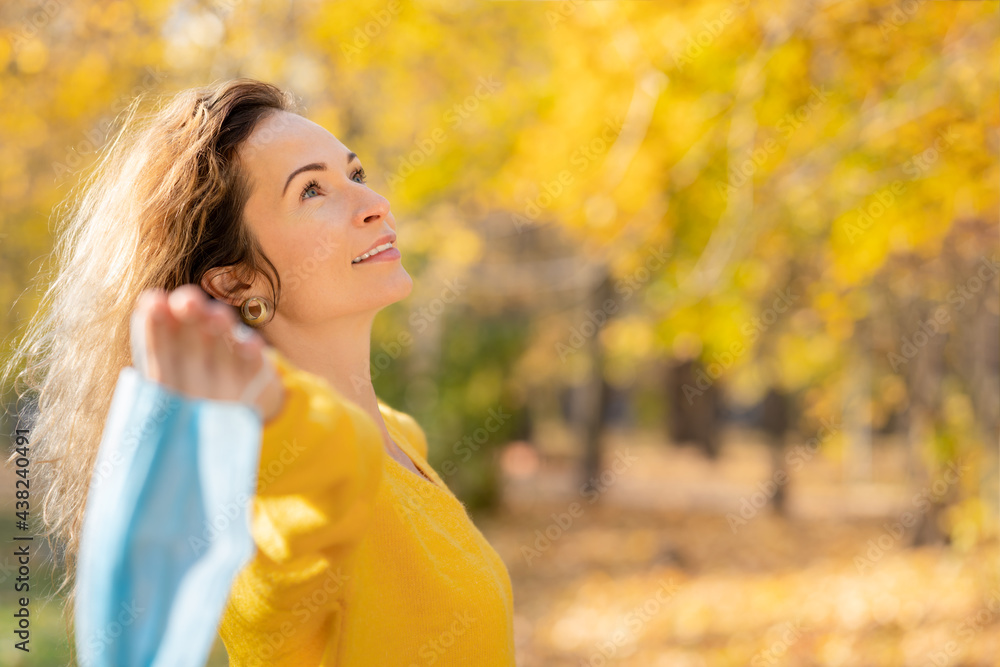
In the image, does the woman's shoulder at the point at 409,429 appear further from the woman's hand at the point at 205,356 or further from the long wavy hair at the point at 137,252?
the woman's hand at the point at 205,356

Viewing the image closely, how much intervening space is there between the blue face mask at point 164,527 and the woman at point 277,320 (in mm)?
109

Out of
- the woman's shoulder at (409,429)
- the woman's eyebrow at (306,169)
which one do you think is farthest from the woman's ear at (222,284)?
the woman's shoulder at (409,429)

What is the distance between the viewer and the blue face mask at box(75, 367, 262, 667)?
94 centimetres

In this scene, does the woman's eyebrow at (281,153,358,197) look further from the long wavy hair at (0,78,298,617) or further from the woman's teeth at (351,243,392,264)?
the woman's teeth at (351,243,392,264)

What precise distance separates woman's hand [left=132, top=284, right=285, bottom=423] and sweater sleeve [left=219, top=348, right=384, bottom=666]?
0.13ft

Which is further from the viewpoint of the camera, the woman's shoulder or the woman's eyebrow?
the woman's shoulder

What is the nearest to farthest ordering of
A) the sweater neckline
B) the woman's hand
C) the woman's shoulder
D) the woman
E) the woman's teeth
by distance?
1. the woman's hand
2. the woman
3. the woman's teeth
4. the sweater neckline
5. the woman's shoulder

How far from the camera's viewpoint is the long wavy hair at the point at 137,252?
1.37 meters

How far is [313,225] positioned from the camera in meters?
1.44

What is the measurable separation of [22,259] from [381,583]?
7.05m

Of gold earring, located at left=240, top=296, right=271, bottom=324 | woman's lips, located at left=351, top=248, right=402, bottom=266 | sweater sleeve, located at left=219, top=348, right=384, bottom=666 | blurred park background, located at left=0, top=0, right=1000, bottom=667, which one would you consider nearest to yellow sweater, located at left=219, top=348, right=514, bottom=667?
sweater sleeve, located at left=219, top=348, right=384, bottom=666

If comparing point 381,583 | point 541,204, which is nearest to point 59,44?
point 541,204

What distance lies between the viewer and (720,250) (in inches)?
198

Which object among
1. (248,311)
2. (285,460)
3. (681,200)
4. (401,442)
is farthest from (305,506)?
(681,200)
